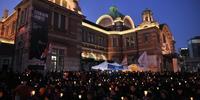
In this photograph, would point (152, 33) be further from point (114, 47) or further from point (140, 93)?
point (140, 93)

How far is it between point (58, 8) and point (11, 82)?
17.6 meters

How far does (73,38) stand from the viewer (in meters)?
30.0

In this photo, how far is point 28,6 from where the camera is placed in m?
25.5

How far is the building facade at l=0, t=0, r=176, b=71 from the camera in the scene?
24.0m

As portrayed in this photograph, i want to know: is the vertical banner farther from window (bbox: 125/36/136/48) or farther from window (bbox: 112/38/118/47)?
window (bbox: 125/36/136/48)

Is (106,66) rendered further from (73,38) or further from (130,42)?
(130,42)

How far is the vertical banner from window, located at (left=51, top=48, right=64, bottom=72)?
10.5 ft

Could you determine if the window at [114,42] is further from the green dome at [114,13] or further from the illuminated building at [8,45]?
the illuminated building at [8,45]

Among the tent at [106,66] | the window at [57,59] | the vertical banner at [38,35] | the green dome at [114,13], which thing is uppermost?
the green dome at [114,13]

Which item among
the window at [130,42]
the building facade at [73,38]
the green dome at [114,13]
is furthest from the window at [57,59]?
the green dome at [114,13]

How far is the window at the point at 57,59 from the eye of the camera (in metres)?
26.8

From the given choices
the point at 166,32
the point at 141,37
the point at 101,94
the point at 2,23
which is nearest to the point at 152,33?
the point at 141,37

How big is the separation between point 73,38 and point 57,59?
175 inches

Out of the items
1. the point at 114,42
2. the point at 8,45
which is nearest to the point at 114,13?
the point at 114,42
